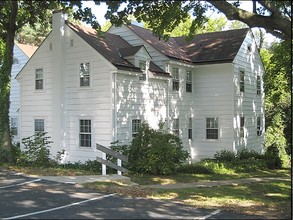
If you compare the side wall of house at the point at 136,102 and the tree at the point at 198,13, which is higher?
the tree at the point at 198,13

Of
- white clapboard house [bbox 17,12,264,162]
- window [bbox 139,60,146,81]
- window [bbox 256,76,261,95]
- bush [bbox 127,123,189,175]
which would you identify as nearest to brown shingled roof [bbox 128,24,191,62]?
white clapboard house [bbox 17,12,264,162]

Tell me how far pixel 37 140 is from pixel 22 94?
14.5 ft

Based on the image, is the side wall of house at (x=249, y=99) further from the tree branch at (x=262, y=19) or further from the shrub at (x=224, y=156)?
the tree branch at (x=262, y=19)

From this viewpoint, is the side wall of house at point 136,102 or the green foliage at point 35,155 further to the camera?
the side wall of house at point 136,102

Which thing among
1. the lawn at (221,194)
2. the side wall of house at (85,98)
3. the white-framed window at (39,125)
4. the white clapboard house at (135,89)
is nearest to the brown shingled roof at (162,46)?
the white clapboard house at (135,89)

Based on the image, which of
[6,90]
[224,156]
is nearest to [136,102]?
[6,90]

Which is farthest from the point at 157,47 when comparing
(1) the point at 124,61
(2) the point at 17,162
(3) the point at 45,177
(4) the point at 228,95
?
(3) the point at 45,177

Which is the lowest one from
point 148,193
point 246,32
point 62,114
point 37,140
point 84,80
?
point 148,193

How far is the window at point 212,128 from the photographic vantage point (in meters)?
24.6

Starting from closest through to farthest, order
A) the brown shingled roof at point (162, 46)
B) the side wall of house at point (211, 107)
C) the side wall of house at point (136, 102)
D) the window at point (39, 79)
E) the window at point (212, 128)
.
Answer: the side wall of house at point (136, 102) < the window at point (39, 79) < the brown shingled roof at point (162, 46) < the side wall of house at point (211, 107) < the window at point (212, 128)

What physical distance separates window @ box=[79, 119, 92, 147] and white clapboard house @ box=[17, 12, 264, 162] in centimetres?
5

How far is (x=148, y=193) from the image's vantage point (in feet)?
37.1

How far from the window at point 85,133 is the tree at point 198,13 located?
652 cm

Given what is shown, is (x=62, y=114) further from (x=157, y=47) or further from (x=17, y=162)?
(x=157, y=47)
